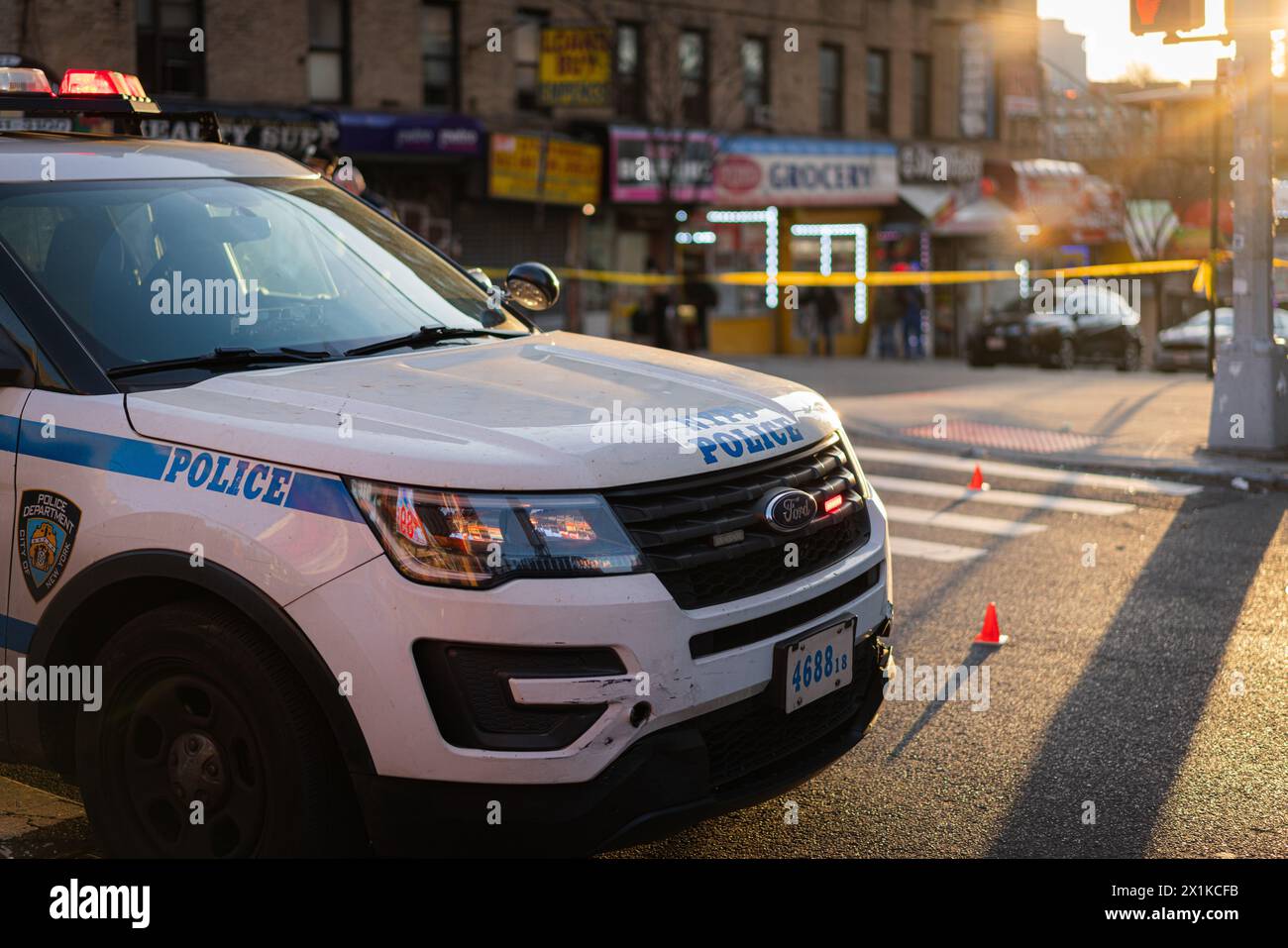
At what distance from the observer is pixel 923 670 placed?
6.50 meters

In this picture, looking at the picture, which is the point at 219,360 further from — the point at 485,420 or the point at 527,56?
the point at 527,56

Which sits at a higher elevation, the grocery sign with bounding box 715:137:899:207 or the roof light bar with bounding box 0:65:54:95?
the grocery sign with bounding box 715:137:899:207

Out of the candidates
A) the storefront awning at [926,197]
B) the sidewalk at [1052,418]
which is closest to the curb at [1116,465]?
the sidewalk at [1052,418]

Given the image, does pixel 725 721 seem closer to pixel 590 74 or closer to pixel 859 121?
pixel 590 74

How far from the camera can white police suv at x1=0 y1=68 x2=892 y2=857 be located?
3484 mm

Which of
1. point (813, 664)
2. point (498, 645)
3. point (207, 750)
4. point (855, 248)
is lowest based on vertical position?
point (207, 750)

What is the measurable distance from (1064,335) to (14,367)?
26664 millimetres

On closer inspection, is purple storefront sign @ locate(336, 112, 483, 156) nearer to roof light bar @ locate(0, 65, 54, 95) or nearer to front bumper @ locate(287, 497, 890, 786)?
roof light bar @ locate(0, 65, 54, 95)

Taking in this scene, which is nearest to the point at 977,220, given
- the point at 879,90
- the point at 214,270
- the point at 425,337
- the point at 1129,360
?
the point at 879,90

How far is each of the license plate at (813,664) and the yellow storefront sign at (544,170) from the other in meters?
25.9

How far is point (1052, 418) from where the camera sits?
16234 mm

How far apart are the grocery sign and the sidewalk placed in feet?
33.4

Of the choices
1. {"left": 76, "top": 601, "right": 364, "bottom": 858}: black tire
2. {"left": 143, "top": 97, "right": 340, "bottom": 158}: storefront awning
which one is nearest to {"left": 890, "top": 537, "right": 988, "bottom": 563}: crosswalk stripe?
{"left": 76, "top": 601, "right": 364, "bottom": 858}: black tire

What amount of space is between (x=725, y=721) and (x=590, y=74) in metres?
26.1
